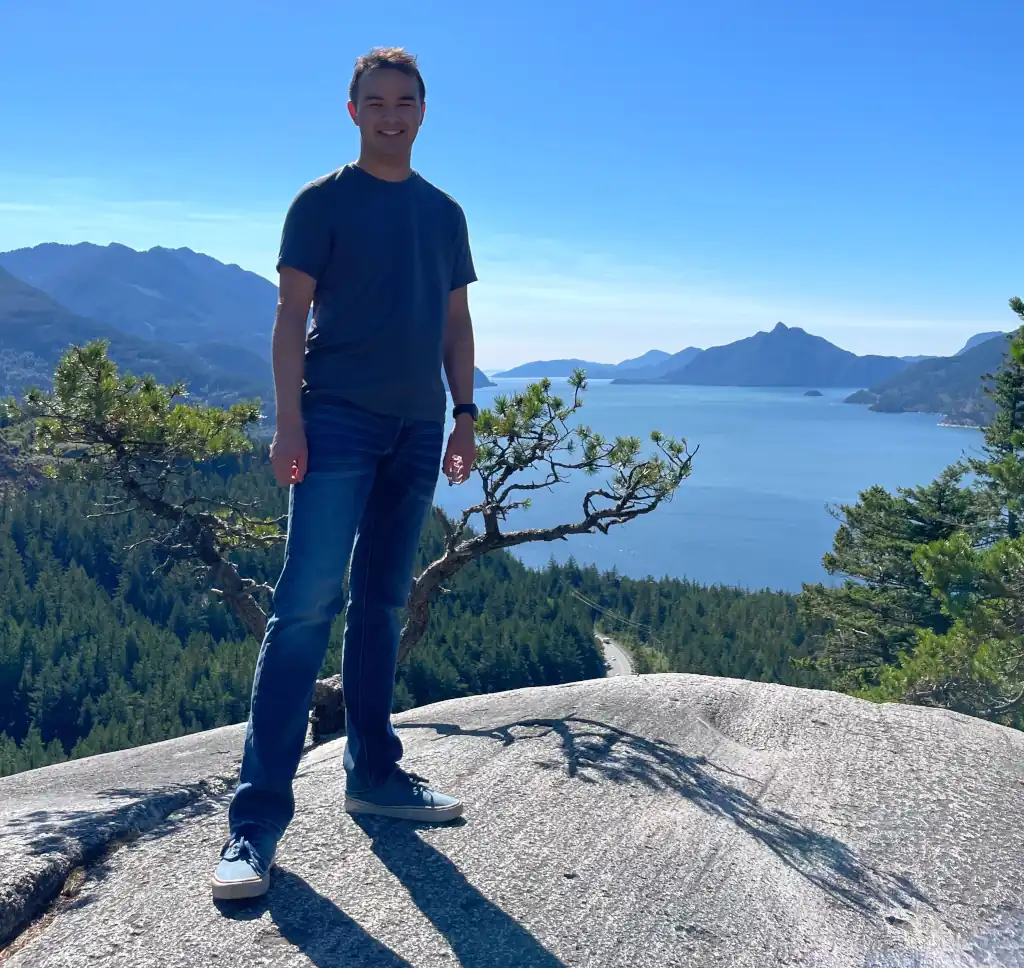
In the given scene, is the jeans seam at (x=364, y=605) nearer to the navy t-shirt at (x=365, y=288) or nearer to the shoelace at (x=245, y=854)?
the navy t-shirt at (x=365, y=288)

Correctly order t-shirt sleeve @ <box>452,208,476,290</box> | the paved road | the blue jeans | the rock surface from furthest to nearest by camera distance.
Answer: the paved road < t-shirt sleeve @ <box>452,208,476,290</box> < the blue jeans < the rock surface

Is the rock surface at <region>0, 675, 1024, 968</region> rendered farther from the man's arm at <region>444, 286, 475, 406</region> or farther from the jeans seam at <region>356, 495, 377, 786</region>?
the man's arm at <region>444, 286, 475, 406</region>

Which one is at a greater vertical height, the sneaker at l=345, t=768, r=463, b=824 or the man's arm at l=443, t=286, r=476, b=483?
the man's arm at l=443, t=286, r=476, b=483

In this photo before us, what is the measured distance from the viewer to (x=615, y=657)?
7631 cm

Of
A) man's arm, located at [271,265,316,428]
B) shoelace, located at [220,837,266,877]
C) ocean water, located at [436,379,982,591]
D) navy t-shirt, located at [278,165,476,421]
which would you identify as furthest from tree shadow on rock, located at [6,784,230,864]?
ocean water, located at [436,379,982,591]

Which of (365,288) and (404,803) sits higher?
(365,288)

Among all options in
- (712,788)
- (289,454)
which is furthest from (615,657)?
(289,454)

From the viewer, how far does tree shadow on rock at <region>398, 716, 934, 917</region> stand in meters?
2.95

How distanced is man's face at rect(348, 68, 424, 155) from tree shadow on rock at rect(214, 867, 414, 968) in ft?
7.51

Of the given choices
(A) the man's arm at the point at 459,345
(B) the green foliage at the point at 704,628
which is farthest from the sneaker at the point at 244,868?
(B) the green foliage at the point at 704,628

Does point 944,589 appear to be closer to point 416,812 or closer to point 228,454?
point 228,454

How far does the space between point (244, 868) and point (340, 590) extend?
82 centimetres

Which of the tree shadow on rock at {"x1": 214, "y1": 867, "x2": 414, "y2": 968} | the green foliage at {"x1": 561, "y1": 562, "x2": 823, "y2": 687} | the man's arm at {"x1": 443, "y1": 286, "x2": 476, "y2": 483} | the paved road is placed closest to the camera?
the tree shadow on rock at {"x1": 214, "y1": 867, "x2": 414, "y2": 968}

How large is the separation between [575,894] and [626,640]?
247ft
